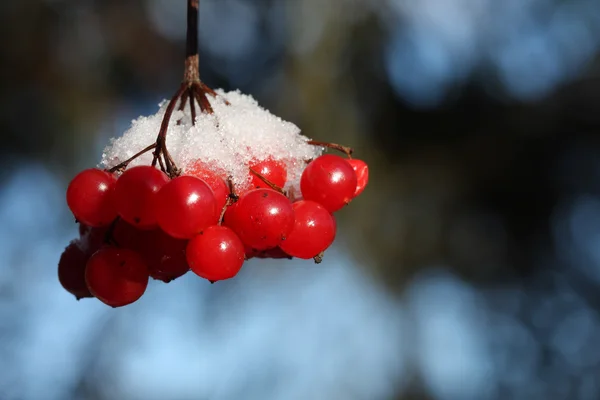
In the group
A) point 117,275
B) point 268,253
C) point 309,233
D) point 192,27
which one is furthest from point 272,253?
point 192,27

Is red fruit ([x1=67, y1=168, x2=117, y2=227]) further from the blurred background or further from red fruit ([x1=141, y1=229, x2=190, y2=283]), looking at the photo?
the blurred background

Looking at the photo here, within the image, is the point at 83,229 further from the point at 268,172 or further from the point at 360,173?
the point at 360,173

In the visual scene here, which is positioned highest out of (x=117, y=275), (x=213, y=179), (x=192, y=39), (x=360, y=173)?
(x=192, y=39)

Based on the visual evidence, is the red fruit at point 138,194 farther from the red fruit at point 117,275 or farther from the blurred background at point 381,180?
the blurred background at point 381,180

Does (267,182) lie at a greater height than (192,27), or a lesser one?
lesser

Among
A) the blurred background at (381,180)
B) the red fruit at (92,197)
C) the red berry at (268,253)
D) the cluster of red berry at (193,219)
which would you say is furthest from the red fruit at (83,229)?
the blurred background at (381,180)

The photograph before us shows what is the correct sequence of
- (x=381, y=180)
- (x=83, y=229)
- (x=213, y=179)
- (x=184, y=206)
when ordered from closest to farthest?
1. (x=184, y=206)
2. (x=213, y=179)
3. (x=83, y=229)
4. (x=381, y=180)

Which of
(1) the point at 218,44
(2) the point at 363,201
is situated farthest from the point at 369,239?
(1) the point at 218,44
